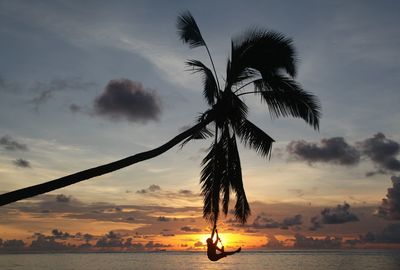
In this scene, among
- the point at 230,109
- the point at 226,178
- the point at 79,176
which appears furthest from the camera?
the point at 226,178

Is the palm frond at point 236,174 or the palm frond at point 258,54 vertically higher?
the palm frond at point 258,54

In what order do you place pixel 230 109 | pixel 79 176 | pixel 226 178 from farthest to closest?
1. pixel 226 178
2. pixel 230 109
3. pixel 79 176

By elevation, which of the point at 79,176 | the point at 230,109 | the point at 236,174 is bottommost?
the point at 79,176

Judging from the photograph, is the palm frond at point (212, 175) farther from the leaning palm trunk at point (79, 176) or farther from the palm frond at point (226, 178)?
the leaning palm trunk at point (79, 176)

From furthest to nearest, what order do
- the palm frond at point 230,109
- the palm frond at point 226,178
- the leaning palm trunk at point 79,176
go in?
the palm frond at point 226,178
the palm frond at point 230,109
the leaning palm trunk at point 79,176

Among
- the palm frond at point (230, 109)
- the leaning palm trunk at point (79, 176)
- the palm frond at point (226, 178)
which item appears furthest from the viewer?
the palm frond at point (226, 178)

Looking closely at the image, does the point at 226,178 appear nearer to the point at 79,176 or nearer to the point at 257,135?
the point at 257,135

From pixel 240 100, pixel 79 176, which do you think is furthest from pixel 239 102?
pixel 79 176

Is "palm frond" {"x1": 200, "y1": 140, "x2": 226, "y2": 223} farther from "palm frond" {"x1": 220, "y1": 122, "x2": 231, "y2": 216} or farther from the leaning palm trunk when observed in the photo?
the leaning palm trunk

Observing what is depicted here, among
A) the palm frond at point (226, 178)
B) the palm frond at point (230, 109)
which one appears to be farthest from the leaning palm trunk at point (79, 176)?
the palm frond at point (226, 178)

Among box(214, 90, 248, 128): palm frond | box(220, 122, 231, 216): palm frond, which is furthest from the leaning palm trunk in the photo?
box(220, 122, 231, 216): palm frond

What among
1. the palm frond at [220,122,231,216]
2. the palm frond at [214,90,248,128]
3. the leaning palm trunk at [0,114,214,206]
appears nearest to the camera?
the leaning palm trunk at [0,114,214,206]

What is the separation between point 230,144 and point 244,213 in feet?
7.80

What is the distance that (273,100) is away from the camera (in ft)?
37.8
